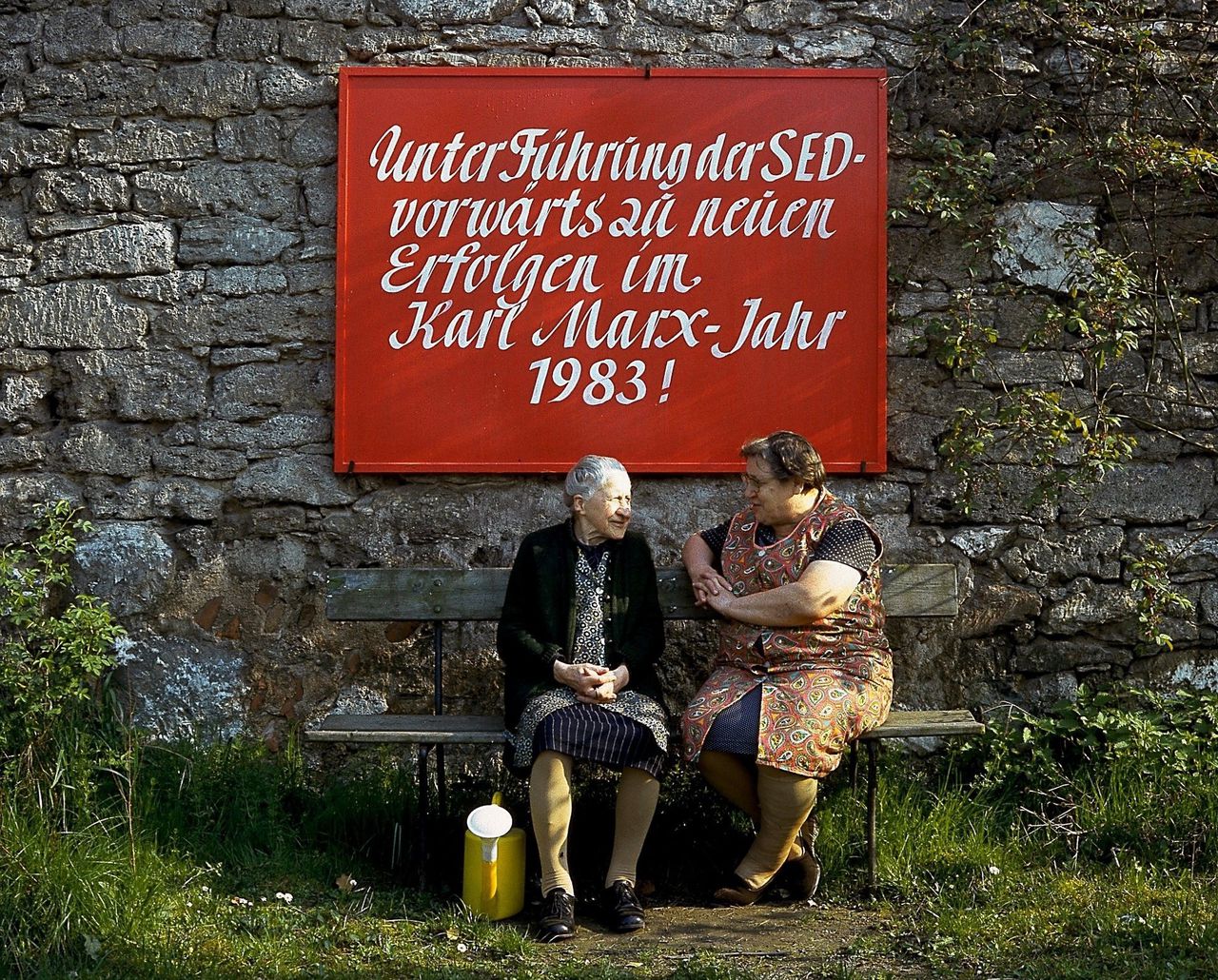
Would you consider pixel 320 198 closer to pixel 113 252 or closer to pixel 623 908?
pixel 113 252

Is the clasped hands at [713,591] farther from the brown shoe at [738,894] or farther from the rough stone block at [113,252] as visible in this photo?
the rough stone block at [113,252]

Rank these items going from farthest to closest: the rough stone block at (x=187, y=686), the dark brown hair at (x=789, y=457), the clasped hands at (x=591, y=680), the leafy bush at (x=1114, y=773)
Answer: the rough stone block at (x=187, y=686) → the leafy bush at (x=1114, y=773) → the dark brown hair at (x=789, y=457) → the clasped hands at (x=591, y=680)

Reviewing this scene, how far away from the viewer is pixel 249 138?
473cm

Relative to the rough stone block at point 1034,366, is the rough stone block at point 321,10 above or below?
above

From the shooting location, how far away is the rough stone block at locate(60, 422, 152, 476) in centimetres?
470

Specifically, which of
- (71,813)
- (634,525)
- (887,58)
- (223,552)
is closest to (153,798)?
(71,813)

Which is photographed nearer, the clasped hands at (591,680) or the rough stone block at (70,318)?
the clasped hands at (591,680)

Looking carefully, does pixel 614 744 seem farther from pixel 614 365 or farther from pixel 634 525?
pixel 614 365

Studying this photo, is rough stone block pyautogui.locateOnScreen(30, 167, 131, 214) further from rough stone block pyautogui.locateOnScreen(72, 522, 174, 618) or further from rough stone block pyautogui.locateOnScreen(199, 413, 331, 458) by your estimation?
rough stone block pyautogui.locateOnScreen(72, 522, 174, 618)

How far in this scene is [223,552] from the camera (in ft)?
15.4

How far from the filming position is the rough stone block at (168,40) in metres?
4.73

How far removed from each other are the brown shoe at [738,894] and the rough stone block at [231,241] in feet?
8.79

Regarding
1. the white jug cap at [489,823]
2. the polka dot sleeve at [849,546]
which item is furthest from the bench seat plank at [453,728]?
the polka dot sleeve at [849,546]

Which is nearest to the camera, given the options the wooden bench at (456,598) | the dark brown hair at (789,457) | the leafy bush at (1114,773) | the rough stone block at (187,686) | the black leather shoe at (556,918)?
the black leather shoe at (556,918)
